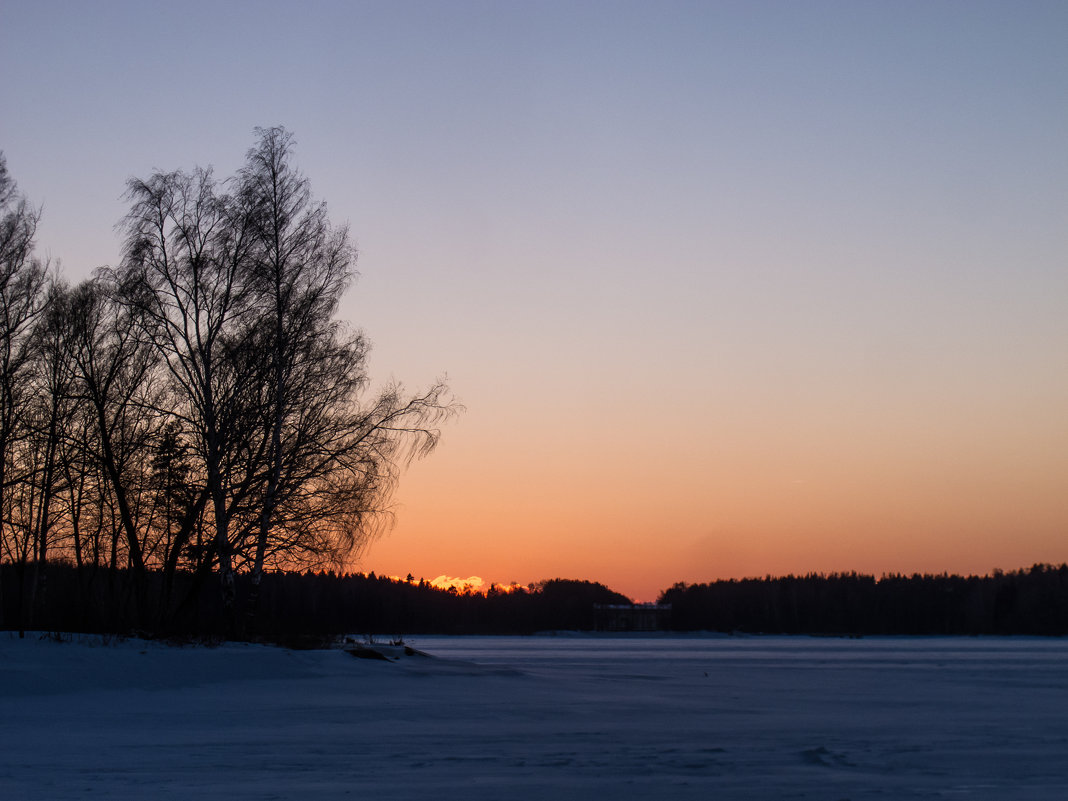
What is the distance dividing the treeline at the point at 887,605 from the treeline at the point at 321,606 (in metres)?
20.4

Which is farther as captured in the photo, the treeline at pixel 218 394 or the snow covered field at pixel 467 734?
the treeline at pixel 218 394

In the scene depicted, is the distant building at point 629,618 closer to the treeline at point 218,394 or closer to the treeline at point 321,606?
the treeline at point 321,606

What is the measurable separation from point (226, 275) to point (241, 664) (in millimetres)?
8104

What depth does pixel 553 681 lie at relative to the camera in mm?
19750

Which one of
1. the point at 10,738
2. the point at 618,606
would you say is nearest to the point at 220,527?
the point at 10,738

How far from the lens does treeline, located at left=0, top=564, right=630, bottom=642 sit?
20547mm

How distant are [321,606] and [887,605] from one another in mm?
80516

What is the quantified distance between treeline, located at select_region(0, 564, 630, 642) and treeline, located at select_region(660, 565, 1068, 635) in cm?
2044

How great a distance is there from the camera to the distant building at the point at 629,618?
153m

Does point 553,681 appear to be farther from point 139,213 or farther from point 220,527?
point 139,213

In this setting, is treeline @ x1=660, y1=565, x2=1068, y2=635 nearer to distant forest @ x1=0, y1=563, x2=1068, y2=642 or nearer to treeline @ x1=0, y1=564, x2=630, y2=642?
distant forest @ x1=0, y1=563, x2=1068, y2=642

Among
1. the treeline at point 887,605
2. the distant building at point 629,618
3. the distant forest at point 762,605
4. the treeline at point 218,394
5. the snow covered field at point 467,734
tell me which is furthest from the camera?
the distant building at point 629,618

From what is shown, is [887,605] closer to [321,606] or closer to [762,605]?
[762,605]

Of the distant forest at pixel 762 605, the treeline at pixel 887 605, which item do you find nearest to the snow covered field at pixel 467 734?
the distant forest at pixel 762 605
